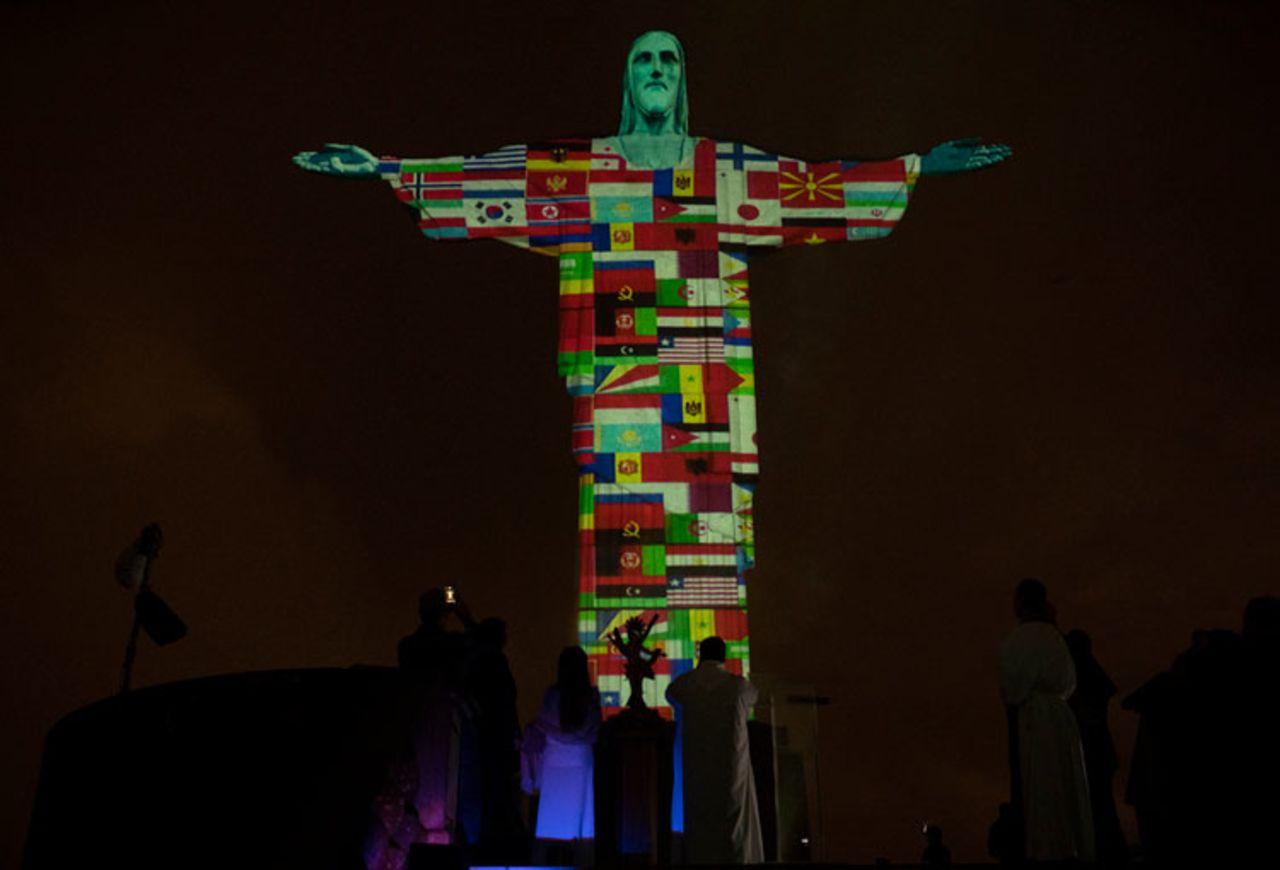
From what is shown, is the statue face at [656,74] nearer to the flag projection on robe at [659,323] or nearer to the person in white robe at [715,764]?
the flag projection on robe at [659,323]

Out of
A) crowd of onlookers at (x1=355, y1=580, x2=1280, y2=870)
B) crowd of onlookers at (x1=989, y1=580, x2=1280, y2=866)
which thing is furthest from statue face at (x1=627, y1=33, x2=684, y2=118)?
crowd of onlookers at (x1=989, y1=580, x2=1280, y2=866)

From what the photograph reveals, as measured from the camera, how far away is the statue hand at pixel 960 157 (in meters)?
12.0

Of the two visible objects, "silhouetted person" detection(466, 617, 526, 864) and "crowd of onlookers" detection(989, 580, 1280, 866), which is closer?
"crowd of onlookers" detection(989, 580, 1280, 866)

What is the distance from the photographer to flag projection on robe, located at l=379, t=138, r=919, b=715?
1110cm

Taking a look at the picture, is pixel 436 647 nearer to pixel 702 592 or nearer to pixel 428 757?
pixel 428 757

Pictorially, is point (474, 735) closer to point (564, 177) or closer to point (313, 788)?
point (313, 788)

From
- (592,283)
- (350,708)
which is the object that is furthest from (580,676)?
(592,283)

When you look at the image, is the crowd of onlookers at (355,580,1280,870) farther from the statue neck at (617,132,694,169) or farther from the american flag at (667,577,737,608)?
the statue neck at (617,132,694,169)

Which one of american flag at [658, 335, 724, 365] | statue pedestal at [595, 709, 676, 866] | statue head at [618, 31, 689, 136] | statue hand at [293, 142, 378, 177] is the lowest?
statue pedestal at [595, 709, 676, 866]

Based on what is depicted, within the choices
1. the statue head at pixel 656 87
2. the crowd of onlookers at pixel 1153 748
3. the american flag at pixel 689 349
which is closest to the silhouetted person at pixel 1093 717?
the crowd of onlookers at pixel 1153 748

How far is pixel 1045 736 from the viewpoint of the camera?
7.64 m

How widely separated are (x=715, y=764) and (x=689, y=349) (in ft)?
14.8

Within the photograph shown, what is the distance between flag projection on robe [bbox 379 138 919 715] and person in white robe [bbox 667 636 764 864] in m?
2.72

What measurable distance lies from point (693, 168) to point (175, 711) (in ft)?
23.7
